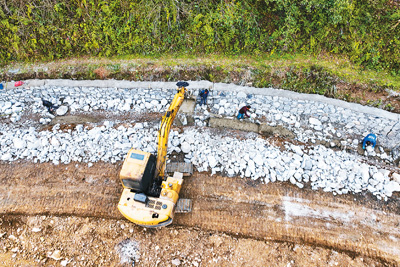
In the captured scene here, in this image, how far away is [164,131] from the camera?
8164 mm

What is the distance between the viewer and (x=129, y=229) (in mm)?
8688

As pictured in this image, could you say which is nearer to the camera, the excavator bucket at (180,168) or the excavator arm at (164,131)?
the excavator arm at (164,131)

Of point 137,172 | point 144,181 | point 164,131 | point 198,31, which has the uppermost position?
point 198,31

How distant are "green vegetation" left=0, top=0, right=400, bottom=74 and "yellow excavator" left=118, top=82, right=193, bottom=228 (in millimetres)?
6205

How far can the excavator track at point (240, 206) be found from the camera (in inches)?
339

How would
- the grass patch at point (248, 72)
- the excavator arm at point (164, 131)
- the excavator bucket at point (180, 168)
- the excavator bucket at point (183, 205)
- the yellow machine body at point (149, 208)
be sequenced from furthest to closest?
the grass patch at point (248, 72) < the excavator bucket at point (180, 168) < the excavator bucket at point (183, 205) < the excavator arm at point (164, 131) < the yellow machine body at point (149, 208)

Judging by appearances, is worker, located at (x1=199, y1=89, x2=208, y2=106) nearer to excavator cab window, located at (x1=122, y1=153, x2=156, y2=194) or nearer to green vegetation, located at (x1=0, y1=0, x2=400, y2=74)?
green vegetation, located at (x1=0, y1=0, x2=400, y2=74)

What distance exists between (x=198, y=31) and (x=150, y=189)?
30.4 ft

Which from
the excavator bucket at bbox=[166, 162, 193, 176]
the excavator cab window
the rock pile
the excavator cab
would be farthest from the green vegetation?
the excavator cab window

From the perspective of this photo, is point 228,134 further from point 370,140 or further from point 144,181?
point 370,140

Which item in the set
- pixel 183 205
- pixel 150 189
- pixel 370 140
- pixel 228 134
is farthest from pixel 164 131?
pixel 370 140

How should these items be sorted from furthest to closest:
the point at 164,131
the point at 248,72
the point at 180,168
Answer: the point at 248,72
the point at 180,168
the point at 164,131

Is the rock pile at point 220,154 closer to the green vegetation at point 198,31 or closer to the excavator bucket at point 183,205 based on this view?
the excavator bucket at point 183,205

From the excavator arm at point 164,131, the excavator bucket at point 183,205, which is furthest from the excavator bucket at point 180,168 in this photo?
the excavator bucket at point 183,205
